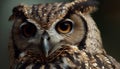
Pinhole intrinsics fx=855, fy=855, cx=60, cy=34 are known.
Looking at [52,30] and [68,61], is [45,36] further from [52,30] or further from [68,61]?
[68,61]

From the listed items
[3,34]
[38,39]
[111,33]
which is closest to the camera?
[38,39]

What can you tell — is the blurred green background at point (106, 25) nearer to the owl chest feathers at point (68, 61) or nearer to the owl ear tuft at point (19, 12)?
the owl ear tuft at point (19, 12)

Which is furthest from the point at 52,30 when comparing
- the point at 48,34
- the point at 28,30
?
the point at 28,30

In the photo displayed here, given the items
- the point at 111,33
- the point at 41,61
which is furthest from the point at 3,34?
the point at 41,61

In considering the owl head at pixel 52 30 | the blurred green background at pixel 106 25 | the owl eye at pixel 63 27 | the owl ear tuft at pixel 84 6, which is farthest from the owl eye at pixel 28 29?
the blurred green background at pixel 106 25

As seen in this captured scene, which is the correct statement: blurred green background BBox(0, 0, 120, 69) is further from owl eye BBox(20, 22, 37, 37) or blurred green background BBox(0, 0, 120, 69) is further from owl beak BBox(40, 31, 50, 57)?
owl beak BBox(40, 31, 50, 57)

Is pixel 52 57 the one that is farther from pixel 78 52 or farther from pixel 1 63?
pixel 1 63

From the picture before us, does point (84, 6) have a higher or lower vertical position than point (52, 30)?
higher
